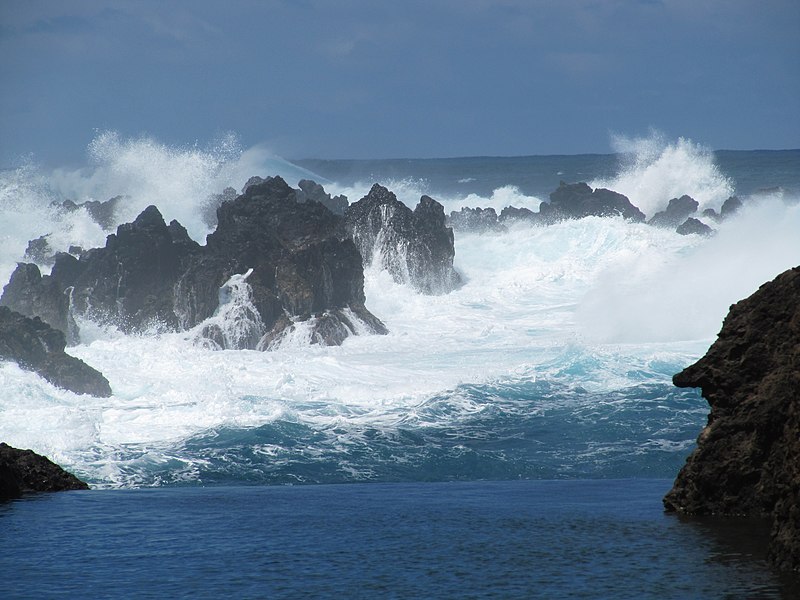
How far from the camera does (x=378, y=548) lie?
1917 cm

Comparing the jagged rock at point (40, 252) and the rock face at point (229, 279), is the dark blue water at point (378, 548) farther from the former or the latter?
the jagged rock at point (40, 252)

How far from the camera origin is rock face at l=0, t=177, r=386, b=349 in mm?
60031

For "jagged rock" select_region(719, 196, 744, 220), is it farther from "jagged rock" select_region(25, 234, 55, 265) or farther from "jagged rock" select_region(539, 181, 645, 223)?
"jagged rock" select_region(25, 234, 55, 265)

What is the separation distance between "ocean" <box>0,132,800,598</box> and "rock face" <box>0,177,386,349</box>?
1.83m

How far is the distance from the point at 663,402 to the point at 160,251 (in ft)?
115

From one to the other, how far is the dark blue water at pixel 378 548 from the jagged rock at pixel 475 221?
253ft

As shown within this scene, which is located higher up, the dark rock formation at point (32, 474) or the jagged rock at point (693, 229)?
the jagged rock at point (693, 229)

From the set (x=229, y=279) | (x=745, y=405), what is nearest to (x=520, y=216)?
(x=229, y=279)

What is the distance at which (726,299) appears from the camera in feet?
196

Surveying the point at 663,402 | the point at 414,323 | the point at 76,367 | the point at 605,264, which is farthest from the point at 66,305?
the point at 605,264

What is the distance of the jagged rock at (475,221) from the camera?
10362 cm

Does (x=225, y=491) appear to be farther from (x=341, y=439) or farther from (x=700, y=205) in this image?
(x=700, y=205)

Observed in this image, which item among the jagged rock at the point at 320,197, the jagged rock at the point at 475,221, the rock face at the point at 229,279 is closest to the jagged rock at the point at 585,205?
the jagged rock at the point at 475,221

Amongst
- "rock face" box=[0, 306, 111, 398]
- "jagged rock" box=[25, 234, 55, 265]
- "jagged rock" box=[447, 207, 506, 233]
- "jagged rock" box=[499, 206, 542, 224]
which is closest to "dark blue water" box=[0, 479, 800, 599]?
"rock face" box=[0, 306, 111, 398]
